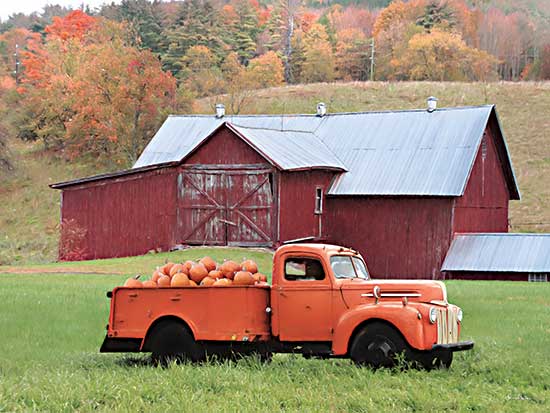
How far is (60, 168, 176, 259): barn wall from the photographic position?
149 ft

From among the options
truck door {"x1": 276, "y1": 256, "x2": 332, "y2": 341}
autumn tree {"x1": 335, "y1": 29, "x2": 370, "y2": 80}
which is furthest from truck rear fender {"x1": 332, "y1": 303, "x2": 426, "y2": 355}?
autumn tree {"x1": 335, "y1": 29, "x2": 370, "y2": 80}

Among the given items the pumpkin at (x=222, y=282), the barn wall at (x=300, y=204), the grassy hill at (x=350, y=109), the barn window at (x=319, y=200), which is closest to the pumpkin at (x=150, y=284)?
the pumpkin at (x=222, y=282)

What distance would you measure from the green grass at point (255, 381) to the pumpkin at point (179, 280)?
1.30 metres

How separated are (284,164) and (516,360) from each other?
28.1 m

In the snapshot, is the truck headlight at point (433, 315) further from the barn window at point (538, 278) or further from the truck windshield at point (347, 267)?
the barn window at point (538, 278)

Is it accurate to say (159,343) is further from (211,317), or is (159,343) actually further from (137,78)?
(137,78)

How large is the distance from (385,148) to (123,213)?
12.2 m

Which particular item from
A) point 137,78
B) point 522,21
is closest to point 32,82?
point 137,78

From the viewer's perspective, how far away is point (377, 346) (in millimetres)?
14328

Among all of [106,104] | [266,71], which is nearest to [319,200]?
[106,104]

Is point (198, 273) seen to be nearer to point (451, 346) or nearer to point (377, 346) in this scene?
point (377, 346)

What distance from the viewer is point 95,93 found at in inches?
2756

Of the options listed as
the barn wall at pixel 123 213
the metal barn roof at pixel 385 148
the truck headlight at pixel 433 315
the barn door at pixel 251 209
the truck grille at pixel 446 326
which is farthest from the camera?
the barn wall at pixel 123 213

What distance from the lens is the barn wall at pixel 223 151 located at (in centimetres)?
4447
